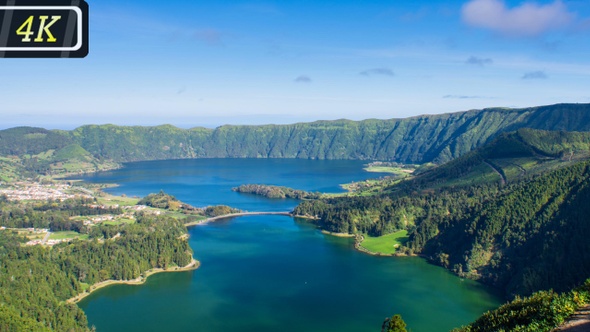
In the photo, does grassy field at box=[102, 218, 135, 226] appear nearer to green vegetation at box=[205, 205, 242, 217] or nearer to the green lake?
green vegetation at box=[205, 205, 242, 217]

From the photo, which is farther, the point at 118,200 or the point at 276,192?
the point at 276,192

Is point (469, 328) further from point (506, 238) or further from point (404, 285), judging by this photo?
point (506, 238)

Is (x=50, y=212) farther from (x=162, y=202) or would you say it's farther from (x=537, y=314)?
(x=537, y=314)

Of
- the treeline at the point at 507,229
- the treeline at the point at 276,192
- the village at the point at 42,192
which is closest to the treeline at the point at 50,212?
the village at the point at 42,192

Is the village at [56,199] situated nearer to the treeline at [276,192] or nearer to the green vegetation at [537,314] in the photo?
the treeline at [276,192]

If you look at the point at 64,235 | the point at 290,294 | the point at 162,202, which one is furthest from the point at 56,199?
the point at 290,294

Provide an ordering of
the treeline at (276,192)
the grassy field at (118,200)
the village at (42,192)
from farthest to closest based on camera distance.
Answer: the treeline at (276,192) → the village at (42,192) → the grassy field at (118,200)

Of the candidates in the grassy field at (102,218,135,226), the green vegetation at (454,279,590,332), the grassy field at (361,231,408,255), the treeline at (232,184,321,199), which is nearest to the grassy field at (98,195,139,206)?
the grassy field at (102,218,135,226)
